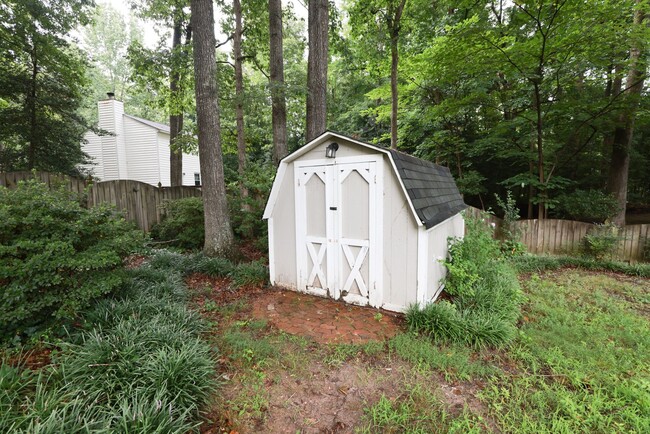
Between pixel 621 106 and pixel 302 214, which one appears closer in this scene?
pixel 302 214

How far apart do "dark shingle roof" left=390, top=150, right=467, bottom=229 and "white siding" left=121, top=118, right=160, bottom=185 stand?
610 inches

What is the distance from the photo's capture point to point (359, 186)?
4090mm

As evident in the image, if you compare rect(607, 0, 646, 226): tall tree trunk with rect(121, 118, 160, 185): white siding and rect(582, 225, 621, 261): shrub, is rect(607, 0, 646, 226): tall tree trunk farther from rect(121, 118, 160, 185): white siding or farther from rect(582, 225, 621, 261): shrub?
rect(121, 118, 160, 185): white siding

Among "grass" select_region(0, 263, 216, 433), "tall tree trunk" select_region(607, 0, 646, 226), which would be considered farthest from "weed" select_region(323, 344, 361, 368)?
"tall tree trunk" select_region(607, 0, 646, 226)

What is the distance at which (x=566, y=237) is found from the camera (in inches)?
292

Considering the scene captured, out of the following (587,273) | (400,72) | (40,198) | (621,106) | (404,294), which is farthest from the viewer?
(400,72)

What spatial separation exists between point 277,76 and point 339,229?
217 inches

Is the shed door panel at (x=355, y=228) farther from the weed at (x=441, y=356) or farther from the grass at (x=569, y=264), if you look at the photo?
the grass at (x=569, y=264)

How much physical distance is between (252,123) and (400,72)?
6.89 meters

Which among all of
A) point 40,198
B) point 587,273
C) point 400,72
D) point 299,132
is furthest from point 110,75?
point 587,273

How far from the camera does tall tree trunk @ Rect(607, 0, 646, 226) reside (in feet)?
23.2

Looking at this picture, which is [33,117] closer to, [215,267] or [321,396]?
[215,267]

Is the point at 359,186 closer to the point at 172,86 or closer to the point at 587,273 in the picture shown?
the point at 587,273

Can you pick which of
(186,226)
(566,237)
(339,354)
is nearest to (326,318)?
(339,354)
